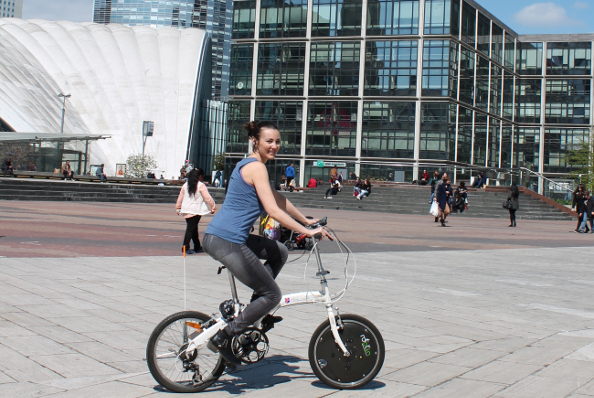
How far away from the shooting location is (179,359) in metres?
4.36

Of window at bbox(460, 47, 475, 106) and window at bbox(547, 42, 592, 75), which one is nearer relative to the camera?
window at bbox(460, 47, 475, 106)

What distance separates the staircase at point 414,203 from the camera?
37438 millimetres

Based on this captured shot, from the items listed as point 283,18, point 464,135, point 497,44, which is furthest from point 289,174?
point 497,44

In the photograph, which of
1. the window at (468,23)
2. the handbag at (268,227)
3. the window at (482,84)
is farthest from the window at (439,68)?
the handbag at (268,227)

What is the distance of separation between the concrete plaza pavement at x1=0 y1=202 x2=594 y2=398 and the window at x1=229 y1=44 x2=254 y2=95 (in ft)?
189

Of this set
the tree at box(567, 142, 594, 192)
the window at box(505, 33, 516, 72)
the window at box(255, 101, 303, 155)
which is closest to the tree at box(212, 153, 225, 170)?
the window at box(255, 101, 303, 155)

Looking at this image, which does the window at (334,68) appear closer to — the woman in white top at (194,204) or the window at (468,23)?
the window at (468,23)

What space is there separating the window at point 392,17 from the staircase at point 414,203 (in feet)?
76.1

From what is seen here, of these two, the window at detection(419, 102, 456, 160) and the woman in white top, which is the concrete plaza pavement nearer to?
the woman in white top

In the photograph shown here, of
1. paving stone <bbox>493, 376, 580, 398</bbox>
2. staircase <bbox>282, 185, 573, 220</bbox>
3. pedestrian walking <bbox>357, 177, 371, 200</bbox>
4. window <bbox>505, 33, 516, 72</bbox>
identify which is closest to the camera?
paving stone <bbox>493, 376, 580, 398</bbox>

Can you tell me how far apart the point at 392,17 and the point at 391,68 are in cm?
480

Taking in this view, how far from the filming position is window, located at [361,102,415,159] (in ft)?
207

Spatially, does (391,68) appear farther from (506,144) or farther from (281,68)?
(506,144)

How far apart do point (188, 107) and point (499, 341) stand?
273 feet
